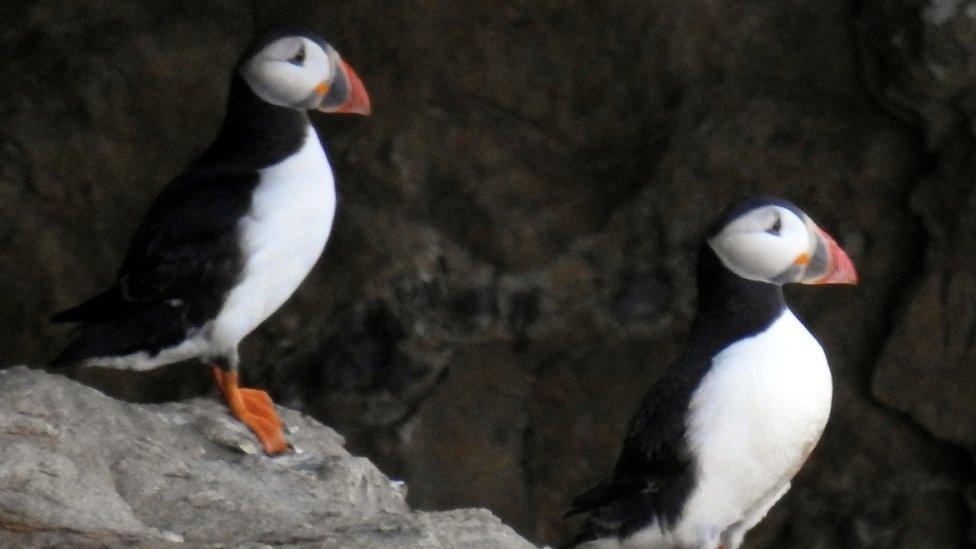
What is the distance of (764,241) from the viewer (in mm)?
3934

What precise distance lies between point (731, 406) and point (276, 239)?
39.1 inches

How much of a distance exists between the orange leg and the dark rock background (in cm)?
115

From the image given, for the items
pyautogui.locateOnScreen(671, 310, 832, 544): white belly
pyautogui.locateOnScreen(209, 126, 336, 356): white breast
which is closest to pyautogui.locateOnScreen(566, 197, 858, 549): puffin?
pyautogui.locateOnScreen(671, 310, 832, 544): white belly

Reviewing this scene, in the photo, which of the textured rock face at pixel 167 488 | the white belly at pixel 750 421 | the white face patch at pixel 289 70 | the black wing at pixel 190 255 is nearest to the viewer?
the textured rock face at pixel 167 488

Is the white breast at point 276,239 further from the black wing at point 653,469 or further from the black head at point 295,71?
the black wing at point 653,469

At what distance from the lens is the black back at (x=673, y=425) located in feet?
12.7

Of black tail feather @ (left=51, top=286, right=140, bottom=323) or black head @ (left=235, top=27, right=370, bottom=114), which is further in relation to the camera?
black head @ (left=235, top=27, right=370, bottom=114)

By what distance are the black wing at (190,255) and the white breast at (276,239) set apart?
3cm

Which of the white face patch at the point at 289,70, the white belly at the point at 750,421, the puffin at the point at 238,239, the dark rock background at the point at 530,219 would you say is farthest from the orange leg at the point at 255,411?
the dark rock background at the point at 530,219

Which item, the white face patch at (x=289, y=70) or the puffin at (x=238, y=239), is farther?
→ the white face patch at (x=289, y=70)

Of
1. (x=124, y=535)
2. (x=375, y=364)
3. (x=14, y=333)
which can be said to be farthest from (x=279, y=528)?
(x=14, y=333)

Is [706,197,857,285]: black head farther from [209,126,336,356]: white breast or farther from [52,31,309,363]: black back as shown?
[52,31,309,363]: black back

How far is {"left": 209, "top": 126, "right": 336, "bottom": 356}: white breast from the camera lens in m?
3.94

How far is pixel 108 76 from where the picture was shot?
5.18 metres
